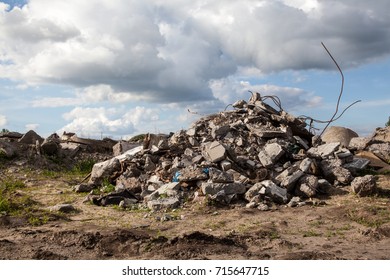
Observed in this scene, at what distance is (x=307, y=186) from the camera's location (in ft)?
31.0

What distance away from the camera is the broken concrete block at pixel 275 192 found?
9.02 metres

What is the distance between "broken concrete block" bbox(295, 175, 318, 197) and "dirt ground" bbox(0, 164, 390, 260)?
229 millimetres

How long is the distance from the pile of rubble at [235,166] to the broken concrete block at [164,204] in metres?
0.02

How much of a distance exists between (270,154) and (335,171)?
1493 millimetres

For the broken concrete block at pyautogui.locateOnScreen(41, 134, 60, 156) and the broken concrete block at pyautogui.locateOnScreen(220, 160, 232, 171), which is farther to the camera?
the broken concrete block at pyautogui.locateOnScreen(41, 134, 60, 156)

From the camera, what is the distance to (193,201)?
29.7 feet

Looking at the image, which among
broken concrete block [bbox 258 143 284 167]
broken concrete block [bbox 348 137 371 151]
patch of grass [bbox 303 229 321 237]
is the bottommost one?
patch of grass [bbox 303 229 321 237]

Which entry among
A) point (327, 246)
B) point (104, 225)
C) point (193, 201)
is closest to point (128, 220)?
point (104, 225)

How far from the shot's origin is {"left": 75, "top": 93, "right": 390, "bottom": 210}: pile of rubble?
9.18 m

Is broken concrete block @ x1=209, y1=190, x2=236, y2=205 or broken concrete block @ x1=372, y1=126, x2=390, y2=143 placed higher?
broken concrete block @ x1=372, y1=126, x2=390, y2=143

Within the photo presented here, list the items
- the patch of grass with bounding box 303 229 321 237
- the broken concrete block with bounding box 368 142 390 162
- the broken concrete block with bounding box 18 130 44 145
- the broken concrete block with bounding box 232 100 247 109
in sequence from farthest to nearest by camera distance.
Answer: the broken concrete block with bounding box 18 130 44 145 → the broken concrete block with bounding box 232 100 247 109 → the broken concrete block with bounding box 368 142 390 162 → the patch of grass with bounding box 303 229 321 237

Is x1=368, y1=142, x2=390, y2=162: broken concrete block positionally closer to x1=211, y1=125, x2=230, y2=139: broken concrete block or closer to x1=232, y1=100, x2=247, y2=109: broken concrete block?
x1=232, y1=100, x2=247, y2=109: broken concrete block

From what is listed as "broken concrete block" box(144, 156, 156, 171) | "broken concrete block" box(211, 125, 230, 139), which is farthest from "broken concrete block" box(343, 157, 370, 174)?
"broken concrete block" box(144, 156, 156, 171)

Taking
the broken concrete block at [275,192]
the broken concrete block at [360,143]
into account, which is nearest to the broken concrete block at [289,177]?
the broken concrete block at [275,192]
